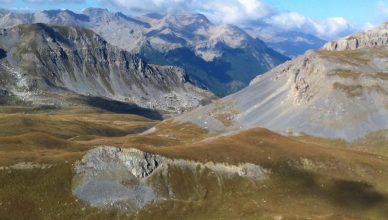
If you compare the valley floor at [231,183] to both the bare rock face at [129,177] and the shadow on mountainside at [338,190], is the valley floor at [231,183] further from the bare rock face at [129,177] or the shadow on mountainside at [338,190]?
the bare rock face at [129,177]

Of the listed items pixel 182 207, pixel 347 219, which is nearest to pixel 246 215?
pixel 182 207

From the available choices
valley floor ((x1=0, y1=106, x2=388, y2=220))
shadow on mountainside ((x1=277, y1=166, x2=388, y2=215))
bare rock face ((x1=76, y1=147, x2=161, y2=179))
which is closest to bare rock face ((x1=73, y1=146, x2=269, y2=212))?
bare rock face ((x1=76, y1=147, x2=161, y2=179))

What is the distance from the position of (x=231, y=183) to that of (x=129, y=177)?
20.5 m

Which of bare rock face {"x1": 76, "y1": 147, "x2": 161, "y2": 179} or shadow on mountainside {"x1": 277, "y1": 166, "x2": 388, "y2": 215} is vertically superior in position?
bare rock face {"x1": 76, "y1": 147, "x2": 161, "y2": 179}

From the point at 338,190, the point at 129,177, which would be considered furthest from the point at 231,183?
the point at 338,190

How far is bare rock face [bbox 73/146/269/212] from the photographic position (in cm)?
8569

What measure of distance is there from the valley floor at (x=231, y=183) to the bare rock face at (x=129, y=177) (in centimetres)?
79

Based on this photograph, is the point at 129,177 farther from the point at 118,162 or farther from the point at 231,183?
the point at 231,183

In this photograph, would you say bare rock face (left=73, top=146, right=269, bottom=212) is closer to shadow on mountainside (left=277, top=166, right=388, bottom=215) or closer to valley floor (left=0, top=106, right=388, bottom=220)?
valley floor (left=0, top=106, right=388, bottom=220)

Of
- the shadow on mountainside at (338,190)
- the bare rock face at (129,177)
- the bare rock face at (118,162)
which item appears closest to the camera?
the bare rock face at (129,177)

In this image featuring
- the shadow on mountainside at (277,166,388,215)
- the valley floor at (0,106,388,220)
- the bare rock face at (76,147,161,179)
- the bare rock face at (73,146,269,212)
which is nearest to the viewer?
the valley floor at (0,106,388,220)

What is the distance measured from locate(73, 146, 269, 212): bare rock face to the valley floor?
794mm

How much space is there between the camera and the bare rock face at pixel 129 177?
8569cm

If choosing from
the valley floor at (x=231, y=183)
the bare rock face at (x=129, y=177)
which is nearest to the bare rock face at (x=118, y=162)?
the bare rock face at (x=129, y=177)
